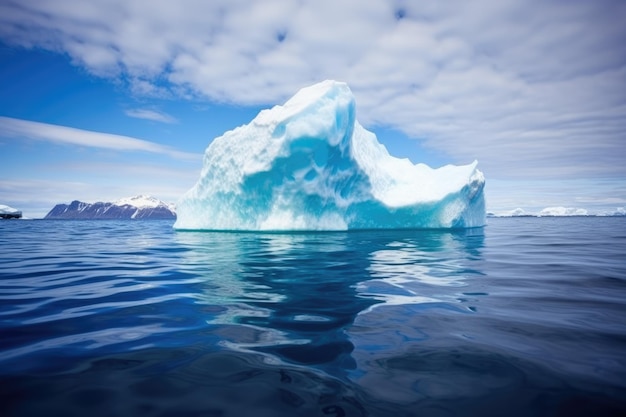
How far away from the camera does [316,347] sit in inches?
90.0

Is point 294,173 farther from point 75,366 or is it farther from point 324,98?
point 75,366

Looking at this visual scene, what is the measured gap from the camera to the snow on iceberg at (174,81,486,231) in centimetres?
1384

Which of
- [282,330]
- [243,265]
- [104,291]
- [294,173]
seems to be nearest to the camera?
[282,330]

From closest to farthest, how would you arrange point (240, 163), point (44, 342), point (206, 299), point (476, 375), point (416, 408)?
point (416, 408)
point (476, 375)
point (44, 342)
point (206, 299)
point (240, 163)

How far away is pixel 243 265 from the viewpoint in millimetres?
6141

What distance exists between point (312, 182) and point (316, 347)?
1200 cm

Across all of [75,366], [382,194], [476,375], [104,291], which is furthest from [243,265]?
[382,194]

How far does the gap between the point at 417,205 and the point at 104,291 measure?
1515 centimetres

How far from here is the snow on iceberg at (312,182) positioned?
13.8 meters

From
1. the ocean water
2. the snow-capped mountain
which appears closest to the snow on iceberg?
the ocean water

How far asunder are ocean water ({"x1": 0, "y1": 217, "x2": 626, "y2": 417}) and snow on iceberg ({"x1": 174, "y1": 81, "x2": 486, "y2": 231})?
9718mm

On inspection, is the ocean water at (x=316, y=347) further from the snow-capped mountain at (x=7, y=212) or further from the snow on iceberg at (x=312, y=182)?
the snow-capped mountain at (x=7, y=212)

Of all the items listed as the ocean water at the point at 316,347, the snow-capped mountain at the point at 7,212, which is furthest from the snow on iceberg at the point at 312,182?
the snow-capped mountain at the point at 7,212

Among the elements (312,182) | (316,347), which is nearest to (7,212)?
(312,182)
